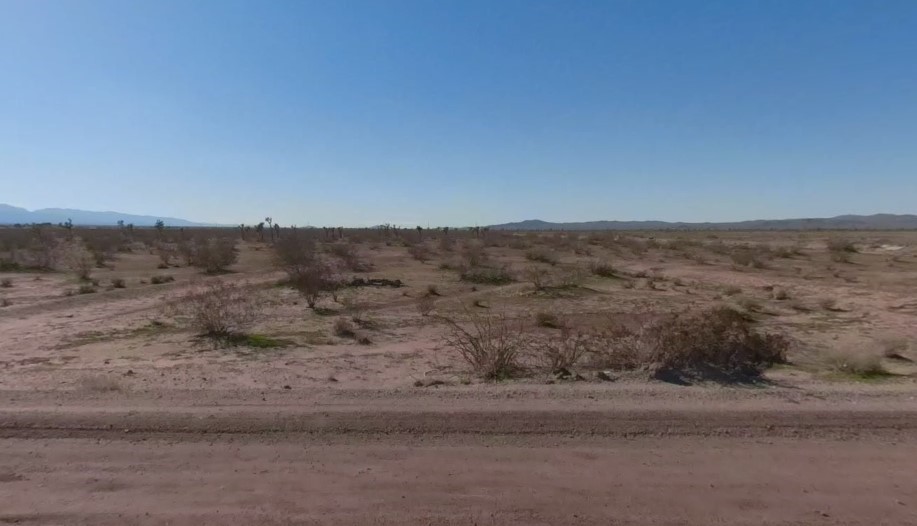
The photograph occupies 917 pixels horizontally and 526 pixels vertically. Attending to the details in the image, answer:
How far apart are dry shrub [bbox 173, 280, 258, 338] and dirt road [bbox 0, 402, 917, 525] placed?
23.7ft

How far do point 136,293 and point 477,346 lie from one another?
19.5m

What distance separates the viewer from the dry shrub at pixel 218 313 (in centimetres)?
1455

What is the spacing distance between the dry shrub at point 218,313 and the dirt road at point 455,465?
7.23 metres

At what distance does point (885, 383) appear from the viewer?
28.0 ft

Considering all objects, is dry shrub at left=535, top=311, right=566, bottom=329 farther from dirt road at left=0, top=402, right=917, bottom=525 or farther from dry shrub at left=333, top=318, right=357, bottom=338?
dirt road at left=0, top=402, right=917, bottom=525

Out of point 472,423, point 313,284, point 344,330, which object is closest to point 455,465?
point 472,423

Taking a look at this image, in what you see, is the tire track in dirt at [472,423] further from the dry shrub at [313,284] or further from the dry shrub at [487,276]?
the dry shrub at [487,276]

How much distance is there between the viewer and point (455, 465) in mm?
5562

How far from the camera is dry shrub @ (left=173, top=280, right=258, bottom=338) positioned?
14547 millimetres

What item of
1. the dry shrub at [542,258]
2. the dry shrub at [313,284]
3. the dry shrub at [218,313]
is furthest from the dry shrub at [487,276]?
the dry shrub at [218,313]

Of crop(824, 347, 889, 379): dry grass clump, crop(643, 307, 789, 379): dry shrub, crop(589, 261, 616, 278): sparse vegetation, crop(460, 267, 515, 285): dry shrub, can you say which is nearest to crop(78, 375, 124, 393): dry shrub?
crop(643, 307, 789, 379): dry shrub

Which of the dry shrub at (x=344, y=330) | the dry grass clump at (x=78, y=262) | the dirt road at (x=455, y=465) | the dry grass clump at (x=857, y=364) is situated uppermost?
the dry grass clump at (x=78, y=262)

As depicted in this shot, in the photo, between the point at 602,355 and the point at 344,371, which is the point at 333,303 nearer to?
the point at 344,371

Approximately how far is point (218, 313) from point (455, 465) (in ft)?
36.1
